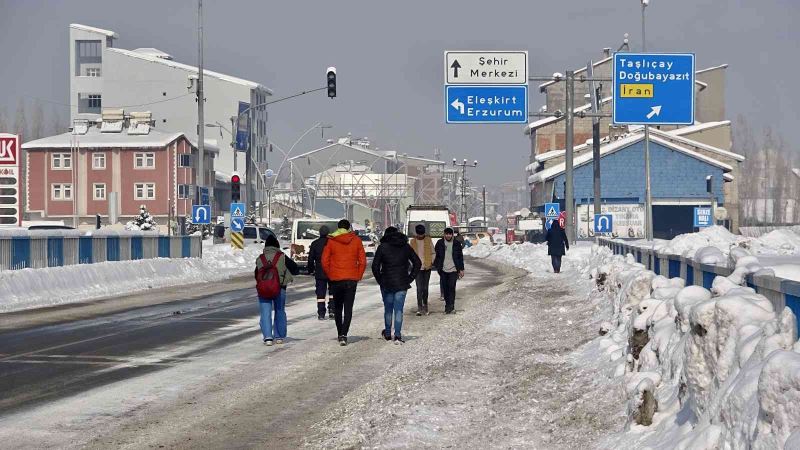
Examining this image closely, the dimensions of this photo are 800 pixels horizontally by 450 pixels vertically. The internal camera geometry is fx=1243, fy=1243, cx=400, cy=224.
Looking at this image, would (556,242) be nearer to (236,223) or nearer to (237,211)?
(237,211)

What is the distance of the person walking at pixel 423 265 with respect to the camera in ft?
77.8

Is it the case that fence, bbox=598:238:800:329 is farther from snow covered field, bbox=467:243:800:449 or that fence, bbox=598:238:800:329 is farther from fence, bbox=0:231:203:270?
fence, bbox=0:231:203:270

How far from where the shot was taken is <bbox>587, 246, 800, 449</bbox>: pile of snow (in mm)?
5625

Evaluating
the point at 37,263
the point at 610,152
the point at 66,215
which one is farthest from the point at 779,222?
the point at 37,263

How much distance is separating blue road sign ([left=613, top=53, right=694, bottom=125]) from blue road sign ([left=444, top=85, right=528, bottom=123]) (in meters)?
3.78

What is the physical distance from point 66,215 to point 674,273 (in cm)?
9377

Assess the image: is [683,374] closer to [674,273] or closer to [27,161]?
[674,273]

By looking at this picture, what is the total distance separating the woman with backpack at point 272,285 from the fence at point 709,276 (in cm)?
537

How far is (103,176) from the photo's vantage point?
104m

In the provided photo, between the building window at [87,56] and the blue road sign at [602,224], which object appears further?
the building window at [87,56]

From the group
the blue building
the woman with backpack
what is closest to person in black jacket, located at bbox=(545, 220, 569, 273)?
the woman with backpack

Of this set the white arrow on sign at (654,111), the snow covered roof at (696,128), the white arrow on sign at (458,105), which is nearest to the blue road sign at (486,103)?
the white arrow on sign at (458,105)

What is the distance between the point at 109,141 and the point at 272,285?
3532 inches

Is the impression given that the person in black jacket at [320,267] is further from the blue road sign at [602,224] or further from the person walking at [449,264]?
the blue road sign at [602,224]
